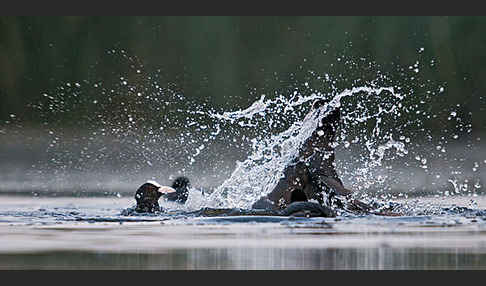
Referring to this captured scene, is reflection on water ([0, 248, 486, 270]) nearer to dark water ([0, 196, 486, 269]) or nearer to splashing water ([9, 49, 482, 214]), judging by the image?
dark water ([0, 196, 486, 269])

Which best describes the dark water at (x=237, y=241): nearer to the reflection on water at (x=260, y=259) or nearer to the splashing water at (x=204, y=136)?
the reflection on water at (x=260, y=259)

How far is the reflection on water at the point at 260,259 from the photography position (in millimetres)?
8891

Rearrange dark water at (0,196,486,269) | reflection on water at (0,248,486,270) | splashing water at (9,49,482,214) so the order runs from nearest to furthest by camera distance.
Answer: reflection on water at (0,248,486,270), dark water at (0,196,486,269), splashing water at (9,49,482,214)

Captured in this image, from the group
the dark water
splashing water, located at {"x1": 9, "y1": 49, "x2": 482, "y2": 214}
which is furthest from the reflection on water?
splashing water, located at {"x1": 9, "y1": 49, "x2": 482, "y2": 214}

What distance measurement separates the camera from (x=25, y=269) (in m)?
8.80

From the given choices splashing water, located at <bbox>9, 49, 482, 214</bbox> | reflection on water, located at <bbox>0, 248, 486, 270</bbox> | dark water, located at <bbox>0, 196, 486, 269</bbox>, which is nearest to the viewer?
reflection on water, located at <bbox>0, 248, 486, 270</bbox>

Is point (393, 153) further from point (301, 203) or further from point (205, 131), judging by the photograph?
point (301, 203)

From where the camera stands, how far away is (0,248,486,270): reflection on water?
889 centimetres

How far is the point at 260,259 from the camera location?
9.29 meters

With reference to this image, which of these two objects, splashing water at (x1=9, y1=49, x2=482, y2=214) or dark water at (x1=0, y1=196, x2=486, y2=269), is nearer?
dark water at (x1=0, y1=196, x2=486, y2=269)

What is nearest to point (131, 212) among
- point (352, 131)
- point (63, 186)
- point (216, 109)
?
point (63, 186)

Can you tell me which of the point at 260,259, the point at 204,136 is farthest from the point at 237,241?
the point at 204,136

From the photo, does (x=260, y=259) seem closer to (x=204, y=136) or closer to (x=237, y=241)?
(x=237, y=241)

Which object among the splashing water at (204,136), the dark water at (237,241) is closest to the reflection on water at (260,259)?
the dark water at (237,241)
